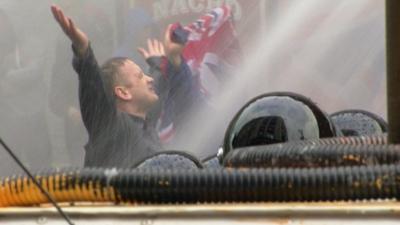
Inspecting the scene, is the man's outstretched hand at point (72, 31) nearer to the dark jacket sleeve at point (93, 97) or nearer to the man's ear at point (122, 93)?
the dark jacket sleeve at point (93, 97)

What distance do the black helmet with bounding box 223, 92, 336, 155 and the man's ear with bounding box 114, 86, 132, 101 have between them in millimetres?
10944

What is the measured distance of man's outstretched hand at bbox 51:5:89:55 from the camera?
1367cm

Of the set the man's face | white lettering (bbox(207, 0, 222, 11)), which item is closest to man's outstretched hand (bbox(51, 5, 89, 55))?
the man's face

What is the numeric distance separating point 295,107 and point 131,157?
33.7 ft

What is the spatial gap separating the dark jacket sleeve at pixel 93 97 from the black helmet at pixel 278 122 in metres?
10.5

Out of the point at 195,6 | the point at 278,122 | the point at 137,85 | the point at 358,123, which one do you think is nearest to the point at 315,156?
the point at 278,122

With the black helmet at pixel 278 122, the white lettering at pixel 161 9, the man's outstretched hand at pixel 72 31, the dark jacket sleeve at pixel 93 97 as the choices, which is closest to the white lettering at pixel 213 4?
the white lettering at pixel 161 9

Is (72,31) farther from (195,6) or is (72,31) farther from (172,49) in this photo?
(195,6)

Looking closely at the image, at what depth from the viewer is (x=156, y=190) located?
5.98 feet

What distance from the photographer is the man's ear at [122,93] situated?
1382cm

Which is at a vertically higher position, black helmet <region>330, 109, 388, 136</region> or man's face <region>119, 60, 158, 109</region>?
black helmet <region>330, 109, 388, 136</region>

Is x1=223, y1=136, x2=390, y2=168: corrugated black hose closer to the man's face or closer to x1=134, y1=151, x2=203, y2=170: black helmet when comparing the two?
x1=134, y1=151, x2=203, y2=170: black helmet

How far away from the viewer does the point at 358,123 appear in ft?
13.5

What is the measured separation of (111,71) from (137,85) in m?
0.38
